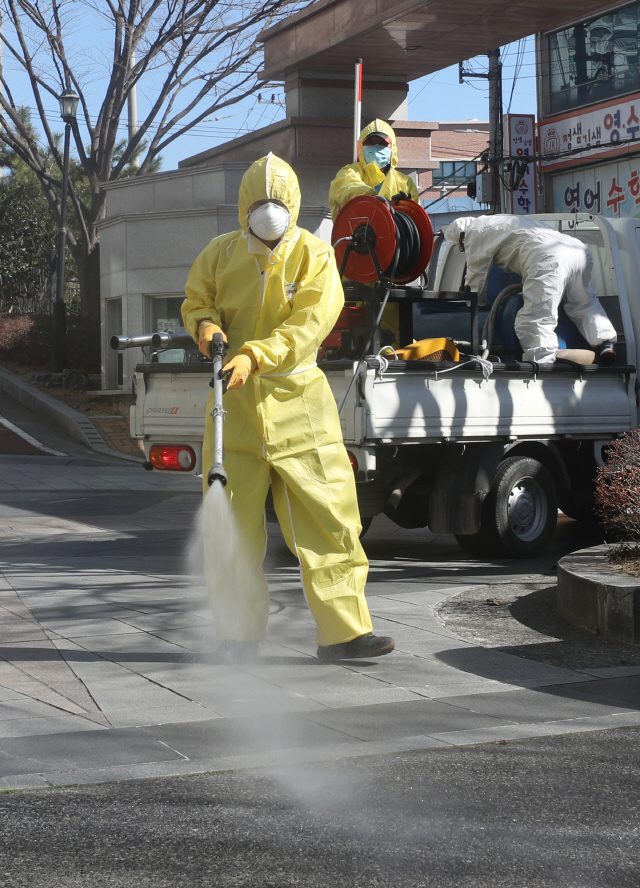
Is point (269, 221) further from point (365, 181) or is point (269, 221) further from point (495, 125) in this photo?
point (495, 125)

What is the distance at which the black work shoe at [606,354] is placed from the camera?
835 centimetres

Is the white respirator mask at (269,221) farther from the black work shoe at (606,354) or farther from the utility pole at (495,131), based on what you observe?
the utility pole at (495,131)

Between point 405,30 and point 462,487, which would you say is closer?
point 462,487

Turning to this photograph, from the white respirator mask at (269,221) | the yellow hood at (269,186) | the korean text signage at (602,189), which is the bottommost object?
the white respirator mask at (269,221)

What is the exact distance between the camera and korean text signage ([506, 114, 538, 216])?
2367 centimetres

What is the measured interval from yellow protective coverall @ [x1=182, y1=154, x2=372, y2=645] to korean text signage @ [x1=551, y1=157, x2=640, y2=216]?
17749mm

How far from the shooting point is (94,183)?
24.2m

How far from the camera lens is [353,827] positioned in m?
3.17

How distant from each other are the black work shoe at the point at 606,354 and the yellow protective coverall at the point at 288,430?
153 inches

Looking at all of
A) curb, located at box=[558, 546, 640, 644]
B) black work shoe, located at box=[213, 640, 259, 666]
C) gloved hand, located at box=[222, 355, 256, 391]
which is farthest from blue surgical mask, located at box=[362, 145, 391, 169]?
black work shoe, located at box=[213, 640, 259, 666]

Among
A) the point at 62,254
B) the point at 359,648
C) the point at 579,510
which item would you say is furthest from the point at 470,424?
the point at 62,254

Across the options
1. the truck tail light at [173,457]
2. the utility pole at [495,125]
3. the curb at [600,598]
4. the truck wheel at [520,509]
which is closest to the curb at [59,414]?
the truck tail light at [173,457]

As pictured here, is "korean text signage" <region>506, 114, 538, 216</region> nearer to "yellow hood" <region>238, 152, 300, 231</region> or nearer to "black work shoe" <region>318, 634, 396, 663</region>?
"yellow hood" <region>238, 152, 300, 231</region>

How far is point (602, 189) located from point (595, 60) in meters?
2.57
